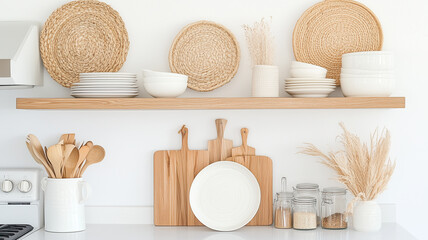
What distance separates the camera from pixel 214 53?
243 cm

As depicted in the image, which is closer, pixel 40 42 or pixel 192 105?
pixel 192 105

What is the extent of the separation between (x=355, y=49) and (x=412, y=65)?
0.83ft

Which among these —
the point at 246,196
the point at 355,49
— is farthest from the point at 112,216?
the point at 355,49

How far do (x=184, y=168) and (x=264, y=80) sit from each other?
51 centimetres

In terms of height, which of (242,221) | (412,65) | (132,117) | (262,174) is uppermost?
(412,65)

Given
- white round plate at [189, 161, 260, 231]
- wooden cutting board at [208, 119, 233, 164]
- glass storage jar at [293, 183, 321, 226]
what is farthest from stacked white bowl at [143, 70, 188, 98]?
glass storage jar at [293, 183, 321, 226]

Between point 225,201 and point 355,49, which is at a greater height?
point 355,49

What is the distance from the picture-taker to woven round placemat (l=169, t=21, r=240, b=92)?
2.42m

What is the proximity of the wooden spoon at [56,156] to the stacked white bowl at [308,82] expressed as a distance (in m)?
0.93

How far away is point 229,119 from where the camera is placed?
8.07 ft

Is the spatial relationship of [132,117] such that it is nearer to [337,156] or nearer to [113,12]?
[113,12]

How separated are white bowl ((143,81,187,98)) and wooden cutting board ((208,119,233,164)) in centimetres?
26

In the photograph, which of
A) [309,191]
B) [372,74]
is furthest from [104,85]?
[372,74]

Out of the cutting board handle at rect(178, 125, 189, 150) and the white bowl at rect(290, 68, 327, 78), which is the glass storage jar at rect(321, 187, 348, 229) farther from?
the cutting board handle at rect(178, 125, 189, 150)
